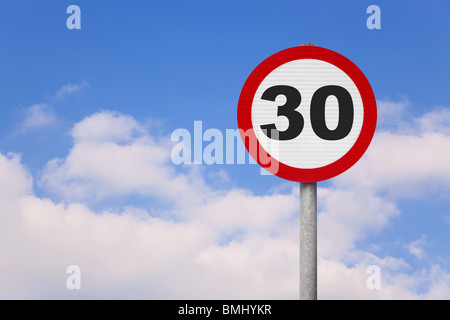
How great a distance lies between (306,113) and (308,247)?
2.68ft

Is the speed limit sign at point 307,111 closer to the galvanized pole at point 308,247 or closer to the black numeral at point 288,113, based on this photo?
the black numeral at point 288,113

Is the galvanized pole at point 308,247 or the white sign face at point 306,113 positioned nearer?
the galvanized pole at point 308,247

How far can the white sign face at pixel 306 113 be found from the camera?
2805 mm

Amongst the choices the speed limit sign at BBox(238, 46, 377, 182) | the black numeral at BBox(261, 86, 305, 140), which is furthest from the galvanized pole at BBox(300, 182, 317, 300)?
the black numeral at BBox(261, 86, 305, 140)

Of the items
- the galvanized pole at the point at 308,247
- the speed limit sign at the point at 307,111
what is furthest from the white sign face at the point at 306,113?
the galvanized pole at the point at 308,247


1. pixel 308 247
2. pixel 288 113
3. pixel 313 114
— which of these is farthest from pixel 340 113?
pixel 308 247

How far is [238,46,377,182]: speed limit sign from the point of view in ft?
9.18

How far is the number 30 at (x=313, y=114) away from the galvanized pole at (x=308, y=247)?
0.41 metres

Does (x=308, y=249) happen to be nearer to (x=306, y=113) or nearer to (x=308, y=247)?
(x=308, y=247)

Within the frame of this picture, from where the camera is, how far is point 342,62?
9.42ft

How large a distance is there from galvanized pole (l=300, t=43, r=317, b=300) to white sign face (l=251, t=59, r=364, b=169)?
0.26 m
